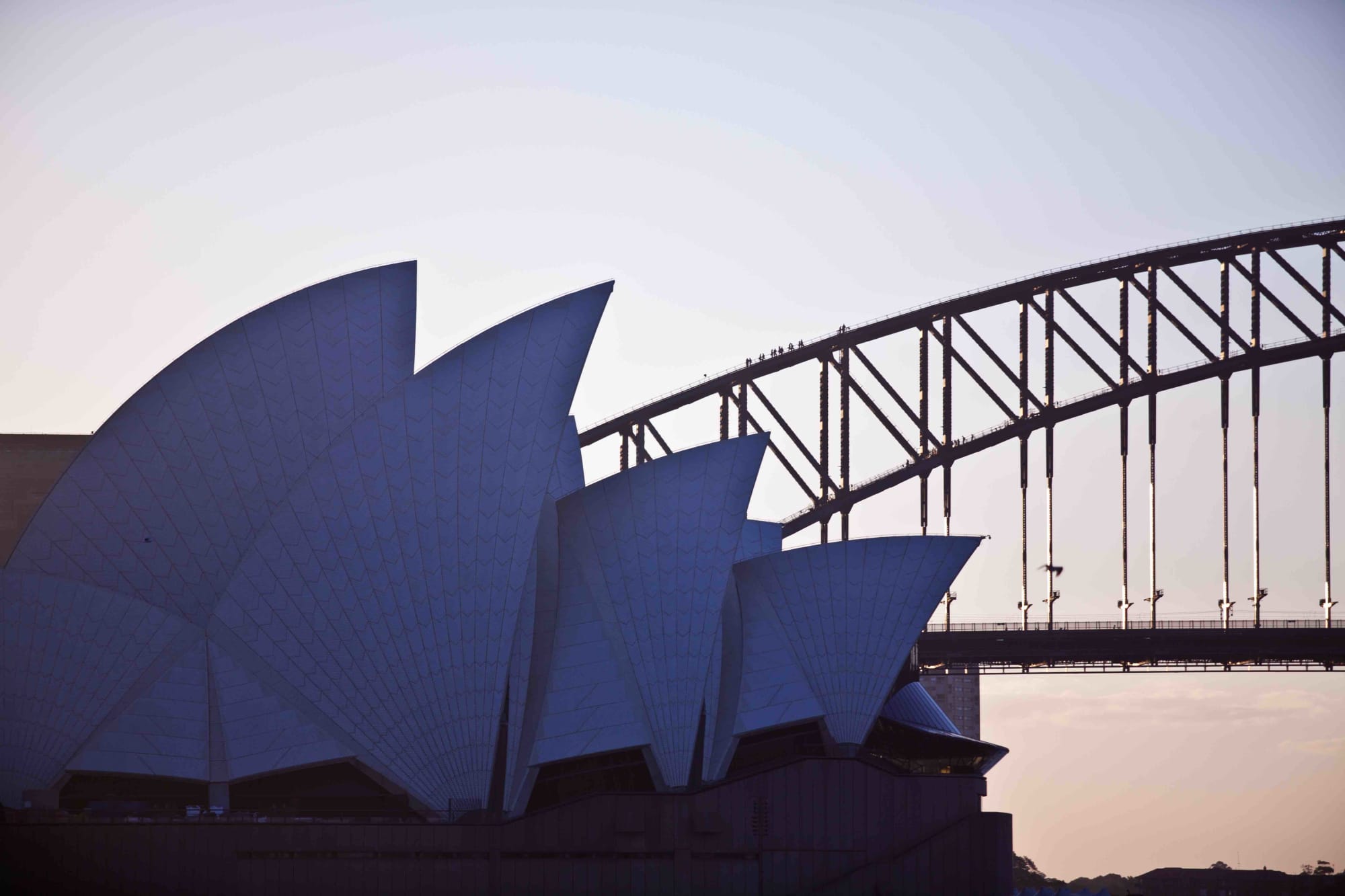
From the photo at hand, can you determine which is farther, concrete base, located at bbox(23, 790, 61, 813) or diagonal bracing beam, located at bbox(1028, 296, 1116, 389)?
diagonal bracing beam, located at bbox(1028, 296, 1116, 389)

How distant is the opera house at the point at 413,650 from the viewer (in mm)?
51812

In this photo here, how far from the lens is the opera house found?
5181cm

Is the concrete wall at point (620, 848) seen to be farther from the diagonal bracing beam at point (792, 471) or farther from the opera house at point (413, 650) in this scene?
the diagonal bracing beam at point (792, 471)

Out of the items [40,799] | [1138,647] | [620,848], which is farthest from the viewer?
[1138,647]

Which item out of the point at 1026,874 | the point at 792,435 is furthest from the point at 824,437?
the point at 1026,874

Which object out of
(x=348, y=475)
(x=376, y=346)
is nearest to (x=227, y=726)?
(x=348, y=475)

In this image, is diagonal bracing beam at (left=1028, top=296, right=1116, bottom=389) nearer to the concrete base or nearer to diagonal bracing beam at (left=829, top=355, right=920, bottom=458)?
diagonal bracing beam at (left=829, top=355, right=920, bottom=458)

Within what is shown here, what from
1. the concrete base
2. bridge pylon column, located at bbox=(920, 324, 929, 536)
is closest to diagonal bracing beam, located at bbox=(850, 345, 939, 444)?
bridge pylon column, located at bbox=(920, 324, 929, 536)

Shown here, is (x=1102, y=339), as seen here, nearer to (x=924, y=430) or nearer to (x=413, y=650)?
(x=924, y=430)

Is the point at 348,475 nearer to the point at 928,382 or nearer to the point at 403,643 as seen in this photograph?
the point at 403,643

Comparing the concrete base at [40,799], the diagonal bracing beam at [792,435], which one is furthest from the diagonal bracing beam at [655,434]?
the concrete base at [40,799]

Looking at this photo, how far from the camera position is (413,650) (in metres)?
52.9

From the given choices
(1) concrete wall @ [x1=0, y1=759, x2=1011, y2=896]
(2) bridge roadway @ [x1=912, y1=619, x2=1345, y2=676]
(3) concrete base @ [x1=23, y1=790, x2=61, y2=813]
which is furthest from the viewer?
(2) bridge roadway @ [x1=912, y1=619, x2=1345, y2=676]

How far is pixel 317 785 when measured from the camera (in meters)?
53.8
